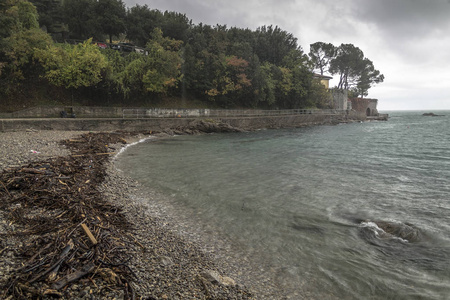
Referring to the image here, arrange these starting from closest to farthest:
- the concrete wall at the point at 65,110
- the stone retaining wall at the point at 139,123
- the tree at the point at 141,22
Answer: the stone retaining wall at the point at 139,123, the concrete wall at the point at 65,110, the tree at the point at 141,22

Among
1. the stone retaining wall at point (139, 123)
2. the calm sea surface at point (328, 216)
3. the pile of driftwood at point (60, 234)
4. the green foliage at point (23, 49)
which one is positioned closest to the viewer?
the pile of driftwood at point (60, 234)

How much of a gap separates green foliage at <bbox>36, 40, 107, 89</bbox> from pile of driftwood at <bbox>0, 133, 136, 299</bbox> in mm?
25921

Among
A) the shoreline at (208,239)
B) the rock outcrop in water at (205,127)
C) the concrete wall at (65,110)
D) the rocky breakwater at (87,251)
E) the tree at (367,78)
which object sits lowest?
the shoreline at (208,239)

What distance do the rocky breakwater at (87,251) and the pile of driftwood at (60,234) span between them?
0.04ft

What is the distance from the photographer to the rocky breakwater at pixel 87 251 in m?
3.40

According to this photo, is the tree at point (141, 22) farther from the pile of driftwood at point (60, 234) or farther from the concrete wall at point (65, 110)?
the pile of driftwood at point (60, 234)

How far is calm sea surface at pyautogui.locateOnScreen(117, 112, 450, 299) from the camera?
5.02 meters

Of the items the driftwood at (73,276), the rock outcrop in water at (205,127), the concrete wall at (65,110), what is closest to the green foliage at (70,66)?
the concrete wall at (65,110)

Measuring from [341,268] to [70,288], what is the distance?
4.89 metres

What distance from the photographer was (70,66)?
29703 millimetres

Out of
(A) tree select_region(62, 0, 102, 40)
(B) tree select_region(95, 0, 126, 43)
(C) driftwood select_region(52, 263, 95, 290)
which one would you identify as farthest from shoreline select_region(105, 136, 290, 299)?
(A) tree select_region(62, 0, 102, 40)

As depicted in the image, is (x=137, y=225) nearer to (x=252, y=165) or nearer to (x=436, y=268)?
(x=436, y=268)

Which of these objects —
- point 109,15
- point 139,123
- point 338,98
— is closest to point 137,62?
point 139,123

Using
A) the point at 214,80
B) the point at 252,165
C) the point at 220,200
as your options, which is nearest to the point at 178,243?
the point at 220,200
